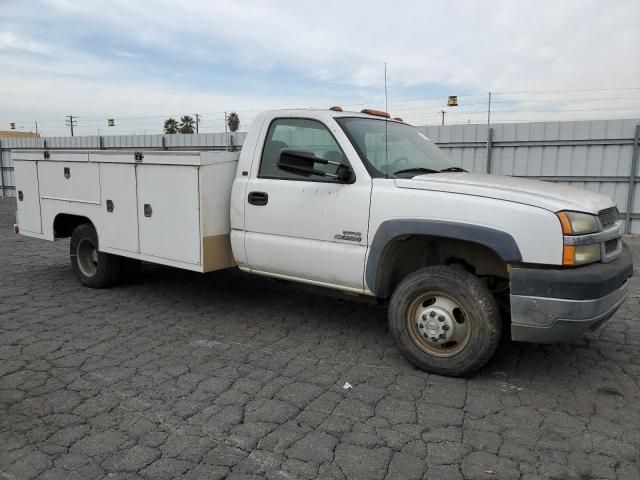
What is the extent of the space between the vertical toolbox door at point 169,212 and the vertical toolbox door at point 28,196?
210 centimetres

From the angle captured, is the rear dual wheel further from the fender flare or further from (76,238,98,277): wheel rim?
the fender flare

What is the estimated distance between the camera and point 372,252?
4188 millimetres

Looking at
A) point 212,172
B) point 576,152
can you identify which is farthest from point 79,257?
point 576,152

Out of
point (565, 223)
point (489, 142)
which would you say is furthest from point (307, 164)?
point (489, 142)

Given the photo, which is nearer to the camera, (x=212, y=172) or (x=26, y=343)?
(x=26, y=343)

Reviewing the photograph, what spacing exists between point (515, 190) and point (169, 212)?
324 centimetres

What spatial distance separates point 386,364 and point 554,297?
1432mm

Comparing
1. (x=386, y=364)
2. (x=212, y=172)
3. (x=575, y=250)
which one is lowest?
(x=386, y=364)

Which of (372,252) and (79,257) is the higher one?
(372,252)

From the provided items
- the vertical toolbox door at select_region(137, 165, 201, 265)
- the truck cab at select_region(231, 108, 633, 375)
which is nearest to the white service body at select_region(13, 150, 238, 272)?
the vertical toolbox door at select_region(137, 165, 201, 265)

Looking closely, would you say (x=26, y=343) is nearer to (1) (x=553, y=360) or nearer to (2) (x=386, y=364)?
(2) (x=386, y=364)

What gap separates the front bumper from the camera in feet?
11.3

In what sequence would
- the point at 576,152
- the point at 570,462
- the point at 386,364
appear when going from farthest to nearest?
the point at 576,152 < the point at 386,364 < the point at 570,462

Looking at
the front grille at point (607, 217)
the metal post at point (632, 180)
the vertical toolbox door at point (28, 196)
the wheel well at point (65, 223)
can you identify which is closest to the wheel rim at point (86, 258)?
the wheel well at point (65, 223)
